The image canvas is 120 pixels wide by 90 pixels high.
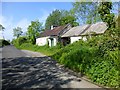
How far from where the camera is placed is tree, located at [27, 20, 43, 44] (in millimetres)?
61500

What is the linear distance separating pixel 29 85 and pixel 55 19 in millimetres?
87846

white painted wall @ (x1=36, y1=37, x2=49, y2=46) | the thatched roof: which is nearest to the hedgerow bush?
the thatched roof

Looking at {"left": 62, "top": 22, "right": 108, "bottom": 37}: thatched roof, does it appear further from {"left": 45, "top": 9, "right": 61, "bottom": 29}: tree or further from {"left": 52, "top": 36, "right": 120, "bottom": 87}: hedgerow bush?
{"left": 45, "top": 9, "right": 61, "bottom": 29}: tree

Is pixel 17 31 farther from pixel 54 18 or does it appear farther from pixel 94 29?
pixel 94 29

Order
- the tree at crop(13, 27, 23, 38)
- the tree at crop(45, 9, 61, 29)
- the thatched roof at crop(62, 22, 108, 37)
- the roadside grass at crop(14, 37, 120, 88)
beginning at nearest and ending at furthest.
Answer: the roadside grass at crop(14, 37, 120, 88)
the thatched roof at crop(62, 22, 108, 37)
the tree at crop(45, 9, 61, 29)
the tree at crop(13, 27, 23, 38)

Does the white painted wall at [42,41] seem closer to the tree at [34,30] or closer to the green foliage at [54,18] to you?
the tree at [34,30]

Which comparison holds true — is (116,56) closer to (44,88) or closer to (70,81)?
(70,81)

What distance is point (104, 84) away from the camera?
416 inches

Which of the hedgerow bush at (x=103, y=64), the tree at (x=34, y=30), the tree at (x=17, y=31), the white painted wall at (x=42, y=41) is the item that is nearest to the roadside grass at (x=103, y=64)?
the hedgerow bush at (x=103, y=64)

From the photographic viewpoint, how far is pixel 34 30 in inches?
2448

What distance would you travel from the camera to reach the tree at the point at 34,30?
6150 centimetres

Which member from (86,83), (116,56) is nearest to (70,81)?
(86,83)

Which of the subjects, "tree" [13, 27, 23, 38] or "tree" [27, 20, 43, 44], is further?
"tree" [13, 27, 23, 38]

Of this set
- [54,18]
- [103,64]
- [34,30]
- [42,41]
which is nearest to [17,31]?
[54,18]
